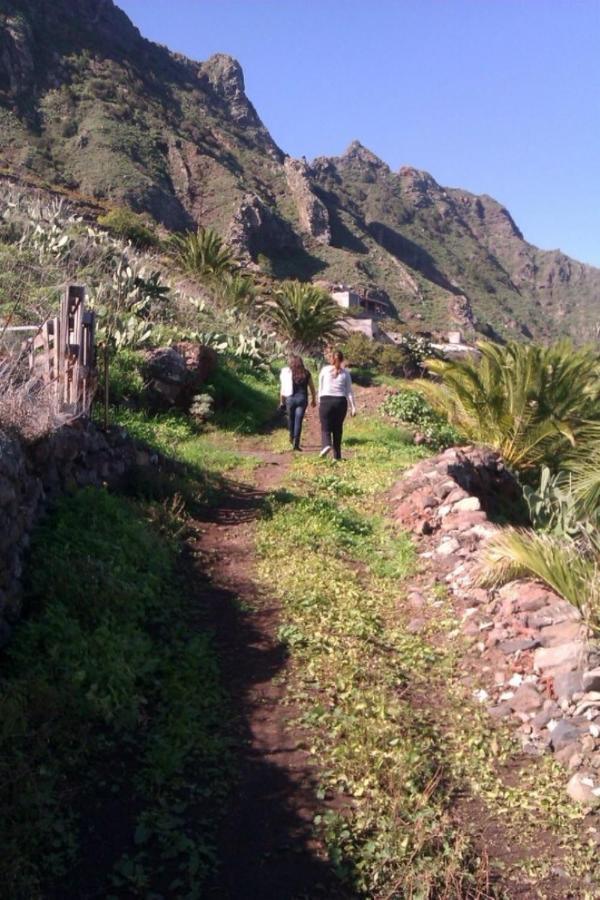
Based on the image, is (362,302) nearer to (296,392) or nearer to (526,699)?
(296,392)

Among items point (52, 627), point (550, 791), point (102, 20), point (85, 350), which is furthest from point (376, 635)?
point (102, 20)

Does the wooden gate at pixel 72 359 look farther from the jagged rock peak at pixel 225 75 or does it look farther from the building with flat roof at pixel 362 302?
the jagged rock peak at pixel 225 75

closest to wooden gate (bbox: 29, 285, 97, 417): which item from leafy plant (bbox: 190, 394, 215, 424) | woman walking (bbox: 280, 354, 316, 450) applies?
woman walking (bbox: 280, 354, 316, 450)

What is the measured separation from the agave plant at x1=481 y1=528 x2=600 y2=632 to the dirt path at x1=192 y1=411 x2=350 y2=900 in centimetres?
167

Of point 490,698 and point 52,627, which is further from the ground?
point 52,627

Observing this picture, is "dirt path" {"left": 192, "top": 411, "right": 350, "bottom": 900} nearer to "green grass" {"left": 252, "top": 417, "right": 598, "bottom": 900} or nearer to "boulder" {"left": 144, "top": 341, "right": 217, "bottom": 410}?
"green grass" {"left": 252, "top": 417, "right": 598, "bottom": 900}

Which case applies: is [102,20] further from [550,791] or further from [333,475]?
[550,791]

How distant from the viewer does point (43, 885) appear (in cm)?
297

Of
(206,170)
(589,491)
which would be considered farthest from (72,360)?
(206,170)

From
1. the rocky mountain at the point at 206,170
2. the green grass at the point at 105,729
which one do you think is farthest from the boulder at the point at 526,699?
the rocky mountain at the point at 206,170

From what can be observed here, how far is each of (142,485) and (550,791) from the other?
4.51 metres

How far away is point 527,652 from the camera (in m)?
5.01

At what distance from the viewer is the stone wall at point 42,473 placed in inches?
177

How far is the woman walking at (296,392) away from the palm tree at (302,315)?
29.1 feet
